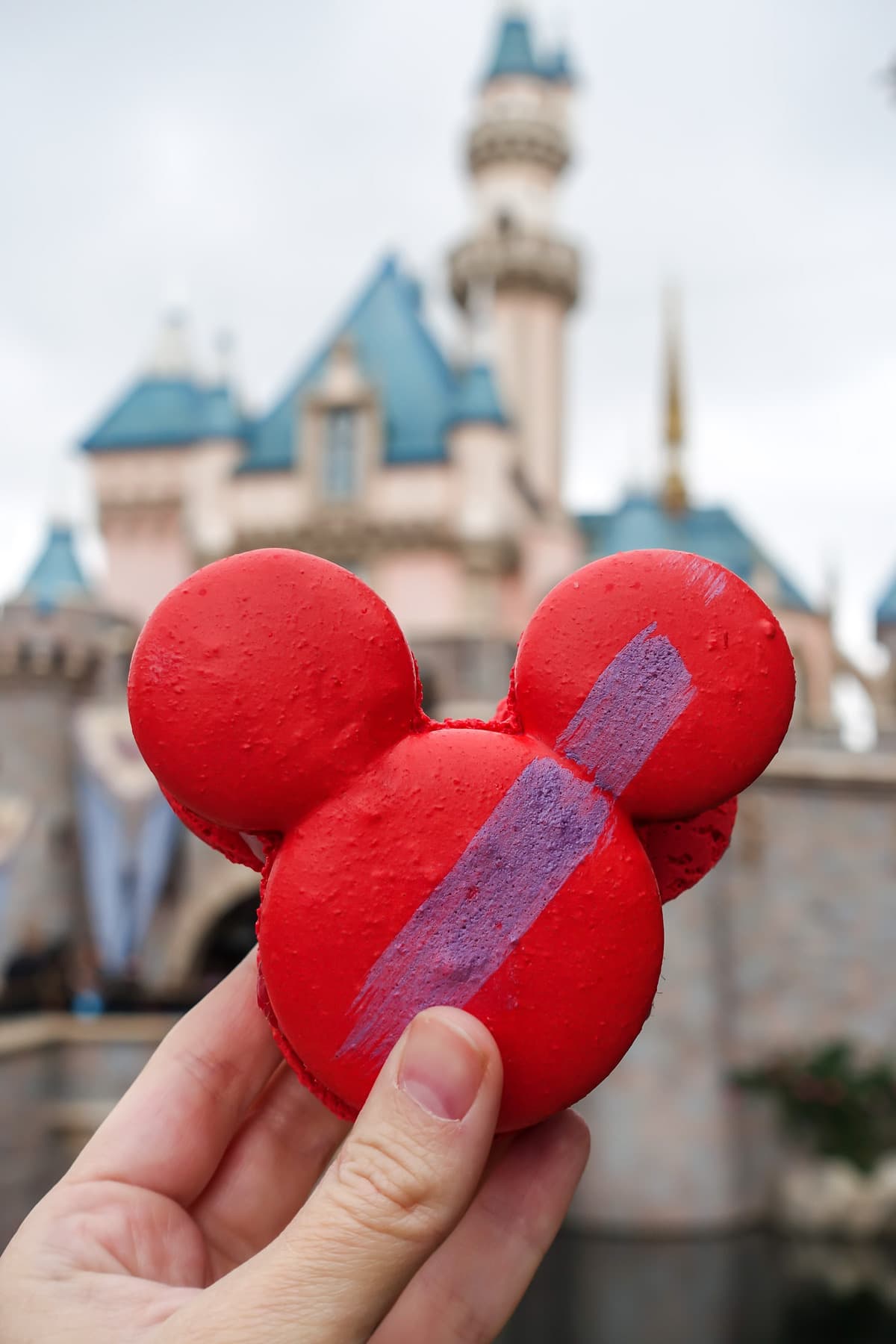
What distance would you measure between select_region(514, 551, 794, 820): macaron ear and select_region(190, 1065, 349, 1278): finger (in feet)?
2.42

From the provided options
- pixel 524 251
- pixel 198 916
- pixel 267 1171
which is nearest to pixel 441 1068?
pixel 267 1171

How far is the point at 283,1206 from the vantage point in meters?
1.81

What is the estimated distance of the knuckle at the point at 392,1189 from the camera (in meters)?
1.34

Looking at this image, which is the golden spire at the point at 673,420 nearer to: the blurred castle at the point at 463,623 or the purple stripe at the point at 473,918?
the blurred castle at the point at 463,623

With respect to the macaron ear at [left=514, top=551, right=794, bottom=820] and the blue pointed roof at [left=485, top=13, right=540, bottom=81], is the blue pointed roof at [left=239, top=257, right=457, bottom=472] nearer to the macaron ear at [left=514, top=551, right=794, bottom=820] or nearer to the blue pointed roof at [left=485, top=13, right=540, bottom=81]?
the blue pointed roof at [left=485, top=13, right=540, bottom=81]

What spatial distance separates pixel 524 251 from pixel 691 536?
477 centimetres

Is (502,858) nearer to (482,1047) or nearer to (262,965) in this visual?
(482,1047)

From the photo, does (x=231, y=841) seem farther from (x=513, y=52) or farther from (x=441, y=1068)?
(x=513, y=52)

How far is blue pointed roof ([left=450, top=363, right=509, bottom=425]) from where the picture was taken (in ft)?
48.7

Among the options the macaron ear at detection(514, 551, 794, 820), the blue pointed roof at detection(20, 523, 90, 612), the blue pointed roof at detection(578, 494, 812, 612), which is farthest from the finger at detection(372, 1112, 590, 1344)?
the blue pointed roof at detection(20, 523, 90, 612)

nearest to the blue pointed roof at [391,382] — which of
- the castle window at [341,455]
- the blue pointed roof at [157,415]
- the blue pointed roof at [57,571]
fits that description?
the castle window at [341,455]

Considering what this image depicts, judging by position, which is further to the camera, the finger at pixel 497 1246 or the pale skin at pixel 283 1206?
the finger at pixel 497 1246

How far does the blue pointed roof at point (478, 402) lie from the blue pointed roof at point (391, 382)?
29 centimetres

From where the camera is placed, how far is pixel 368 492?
589 inches
